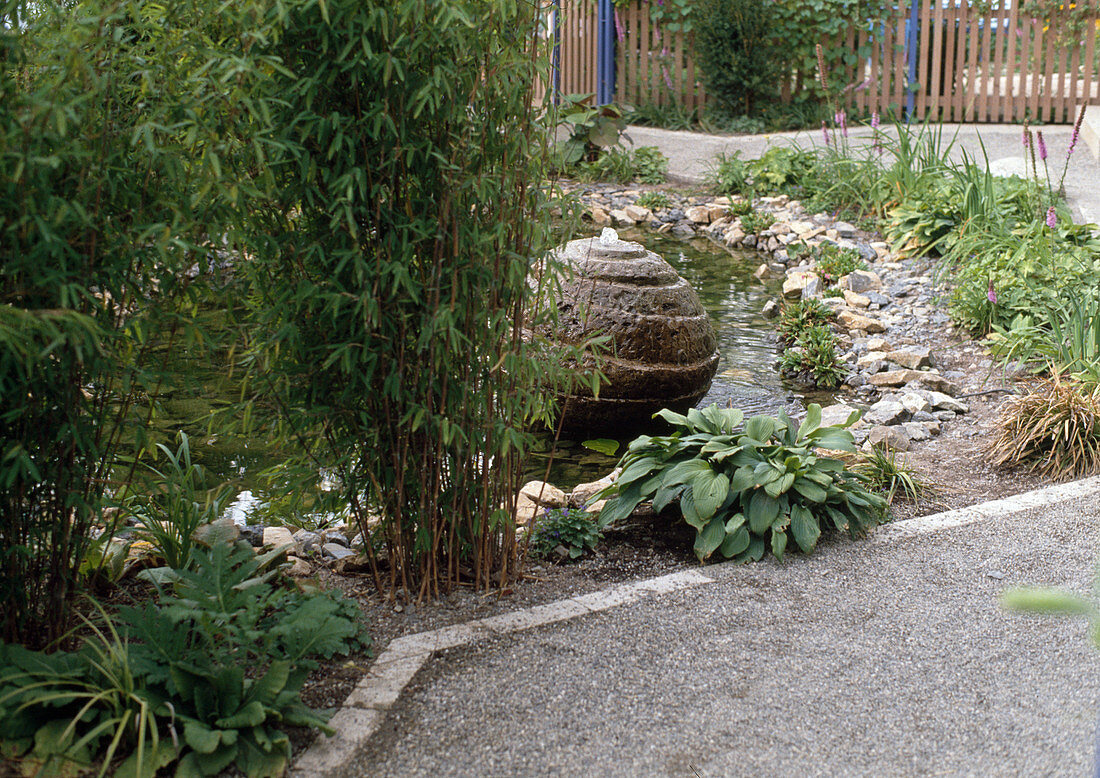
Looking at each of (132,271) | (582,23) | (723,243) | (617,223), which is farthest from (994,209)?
(582,23)

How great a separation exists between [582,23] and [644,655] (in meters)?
11.4

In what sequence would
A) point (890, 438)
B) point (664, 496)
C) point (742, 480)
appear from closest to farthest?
point (742, 480) → point (664, 496) → point (890, 438)

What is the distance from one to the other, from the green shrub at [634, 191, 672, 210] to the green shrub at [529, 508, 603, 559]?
649 centimetres

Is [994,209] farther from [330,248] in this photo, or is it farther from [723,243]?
[330,248]

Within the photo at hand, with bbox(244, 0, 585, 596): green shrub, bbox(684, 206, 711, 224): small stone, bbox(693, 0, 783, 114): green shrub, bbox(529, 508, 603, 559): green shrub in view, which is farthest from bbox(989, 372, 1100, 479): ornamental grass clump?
bbox(693, 0, 783, 114): green shrub

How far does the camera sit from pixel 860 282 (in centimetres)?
680

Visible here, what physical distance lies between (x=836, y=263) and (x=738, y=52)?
220 inches

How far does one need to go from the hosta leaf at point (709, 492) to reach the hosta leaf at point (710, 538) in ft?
0.16

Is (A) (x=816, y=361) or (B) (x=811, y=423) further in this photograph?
(A) (x=816, y=361)

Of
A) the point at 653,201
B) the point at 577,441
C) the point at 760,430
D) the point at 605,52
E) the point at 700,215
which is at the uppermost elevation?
the point at 605,52

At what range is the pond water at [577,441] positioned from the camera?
13.3 ft

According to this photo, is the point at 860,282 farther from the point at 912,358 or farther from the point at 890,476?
the point at 890,476

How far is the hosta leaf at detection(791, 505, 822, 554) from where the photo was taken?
10.1ft

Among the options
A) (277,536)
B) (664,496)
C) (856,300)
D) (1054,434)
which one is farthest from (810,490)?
(856,300)
